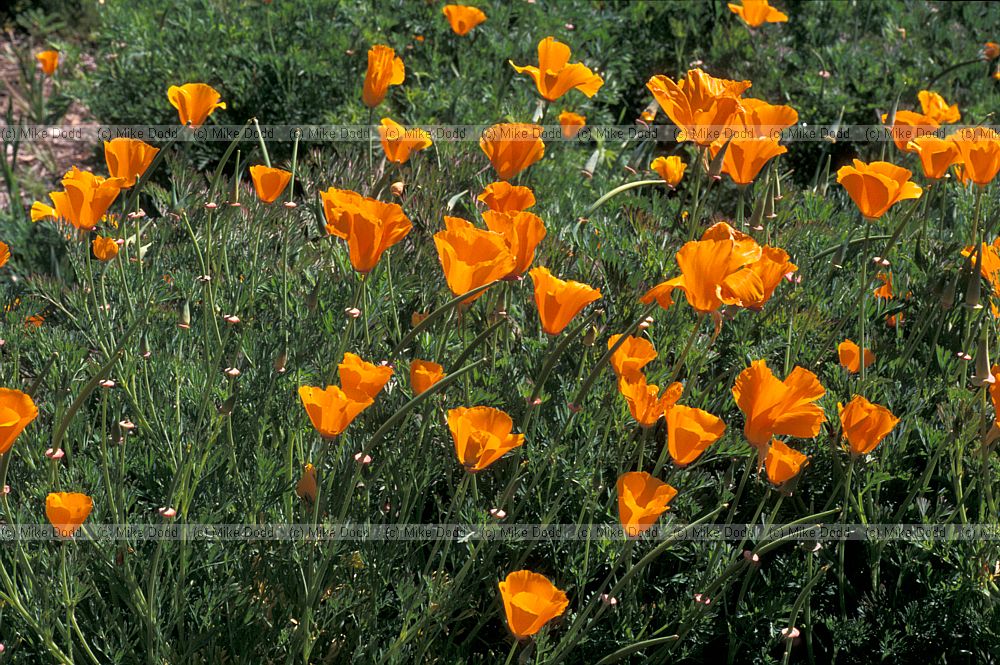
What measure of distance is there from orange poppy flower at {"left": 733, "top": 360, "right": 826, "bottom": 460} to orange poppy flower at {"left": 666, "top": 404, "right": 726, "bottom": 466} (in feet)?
0.16

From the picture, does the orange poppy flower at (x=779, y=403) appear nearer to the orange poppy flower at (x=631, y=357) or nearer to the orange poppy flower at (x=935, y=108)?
the orange poppy flower at (x=631, y=357)

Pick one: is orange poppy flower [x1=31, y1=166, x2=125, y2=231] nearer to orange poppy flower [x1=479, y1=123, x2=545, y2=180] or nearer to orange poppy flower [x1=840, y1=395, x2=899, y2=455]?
orange poppy flower [x1=479, y1=123, x2=545, y2=180]

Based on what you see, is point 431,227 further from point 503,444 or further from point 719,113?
point 503,444

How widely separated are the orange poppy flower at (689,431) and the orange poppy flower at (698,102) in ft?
1.86

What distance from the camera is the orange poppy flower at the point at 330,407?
123 cm

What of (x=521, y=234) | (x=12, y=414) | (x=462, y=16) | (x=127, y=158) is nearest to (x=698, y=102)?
(x=521, y=234)

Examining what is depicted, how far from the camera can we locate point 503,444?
136cm

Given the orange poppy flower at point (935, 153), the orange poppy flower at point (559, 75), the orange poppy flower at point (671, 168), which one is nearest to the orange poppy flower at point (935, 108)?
the orange poppy flower at point (935, 153)

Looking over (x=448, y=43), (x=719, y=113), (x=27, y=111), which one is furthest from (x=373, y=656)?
(x=27, y=111)

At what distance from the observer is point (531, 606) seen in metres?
1.32

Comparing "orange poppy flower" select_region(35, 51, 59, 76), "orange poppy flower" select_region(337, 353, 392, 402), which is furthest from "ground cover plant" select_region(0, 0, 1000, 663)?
"orange poppy flower" select_region(35, 51, 59, 76)

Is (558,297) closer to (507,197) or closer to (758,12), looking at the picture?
(507,197)

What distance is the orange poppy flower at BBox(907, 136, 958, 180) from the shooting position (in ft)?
6.16

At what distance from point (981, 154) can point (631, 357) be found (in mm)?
806
